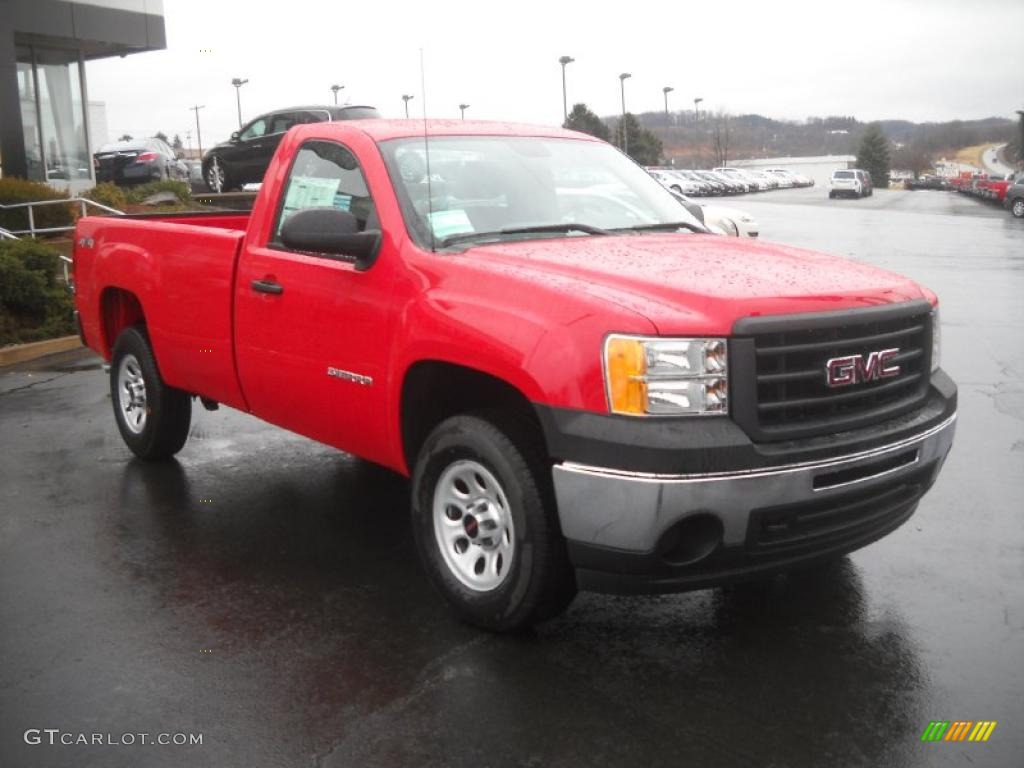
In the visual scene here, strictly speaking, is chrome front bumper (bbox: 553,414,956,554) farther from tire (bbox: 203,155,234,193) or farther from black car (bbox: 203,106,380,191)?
tire (bbox: 203,155,234,193)

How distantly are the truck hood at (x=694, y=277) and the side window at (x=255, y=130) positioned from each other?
20702 millimetres

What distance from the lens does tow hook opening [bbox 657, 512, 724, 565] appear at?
11.8ft

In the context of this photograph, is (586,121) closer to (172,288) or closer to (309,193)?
(172,288)

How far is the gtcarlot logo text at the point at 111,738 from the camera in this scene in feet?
11.4

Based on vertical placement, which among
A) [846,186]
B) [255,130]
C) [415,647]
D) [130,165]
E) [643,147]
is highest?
[643,147]

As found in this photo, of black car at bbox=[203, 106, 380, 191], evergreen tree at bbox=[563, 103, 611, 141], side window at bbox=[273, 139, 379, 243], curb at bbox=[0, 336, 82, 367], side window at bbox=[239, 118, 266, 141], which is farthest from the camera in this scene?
evergreen tree at bbox=[563, 103, 611, 141]

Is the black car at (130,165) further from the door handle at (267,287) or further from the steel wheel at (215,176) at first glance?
the door handle at (267,287)

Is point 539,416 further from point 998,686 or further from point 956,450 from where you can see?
point 956,450

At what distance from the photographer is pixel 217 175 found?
24.6m

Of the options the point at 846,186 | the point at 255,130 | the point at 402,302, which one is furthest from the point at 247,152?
the point at 846,186

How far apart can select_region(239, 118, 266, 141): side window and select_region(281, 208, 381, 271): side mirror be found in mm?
20532

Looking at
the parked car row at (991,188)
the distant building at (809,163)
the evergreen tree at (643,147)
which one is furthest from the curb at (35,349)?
the distant building at (809,163)

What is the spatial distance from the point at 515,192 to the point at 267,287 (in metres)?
1.28

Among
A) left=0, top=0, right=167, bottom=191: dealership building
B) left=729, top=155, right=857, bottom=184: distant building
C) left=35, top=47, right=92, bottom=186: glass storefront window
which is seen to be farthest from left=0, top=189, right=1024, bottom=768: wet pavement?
left=729, top=155, right=857, bottom=184: distant building
